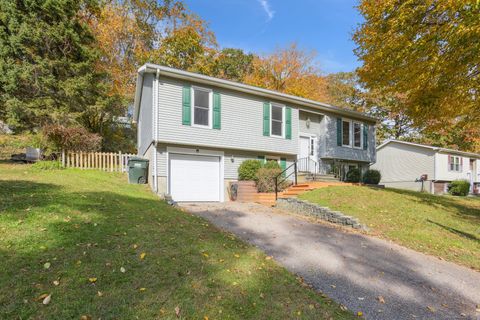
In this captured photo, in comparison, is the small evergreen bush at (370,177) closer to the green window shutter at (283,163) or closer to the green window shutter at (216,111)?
the green window shutter at (283,163)

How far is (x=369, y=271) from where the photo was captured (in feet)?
15.1

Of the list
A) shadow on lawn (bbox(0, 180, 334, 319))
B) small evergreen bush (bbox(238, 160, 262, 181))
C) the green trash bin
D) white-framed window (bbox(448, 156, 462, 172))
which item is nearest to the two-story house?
small evergreen bush (bbox(238, 160, 262, 181))

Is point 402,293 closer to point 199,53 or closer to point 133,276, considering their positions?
point 133,276

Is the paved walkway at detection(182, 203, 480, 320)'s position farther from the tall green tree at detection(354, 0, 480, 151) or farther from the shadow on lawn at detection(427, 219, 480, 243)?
the tall green tree at detection(354, 0, 480, 151)

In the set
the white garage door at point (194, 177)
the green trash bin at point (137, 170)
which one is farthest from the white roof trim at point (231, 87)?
the green trash bin at point (137, 170)

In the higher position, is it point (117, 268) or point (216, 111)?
point (216, 111)

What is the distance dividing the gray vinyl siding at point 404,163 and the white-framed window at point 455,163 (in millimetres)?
2183

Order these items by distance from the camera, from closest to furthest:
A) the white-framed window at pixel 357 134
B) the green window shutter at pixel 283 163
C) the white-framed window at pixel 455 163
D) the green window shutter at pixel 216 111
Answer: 1. the green window shutter at pixel 216 111
2. the green window shutter at pixel 283 163
3. the white-framed window at pixel 357 134
4. the white-framed window at pixel 455 163

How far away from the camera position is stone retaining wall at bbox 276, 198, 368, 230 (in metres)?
7.57

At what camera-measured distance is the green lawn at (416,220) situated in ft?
20.4

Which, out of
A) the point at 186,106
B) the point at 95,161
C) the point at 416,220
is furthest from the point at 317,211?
the point at 95,161

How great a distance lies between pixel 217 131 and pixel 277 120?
136 inches

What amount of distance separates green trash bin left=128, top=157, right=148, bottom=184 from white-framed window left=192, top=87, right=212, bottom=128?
2.68 metres

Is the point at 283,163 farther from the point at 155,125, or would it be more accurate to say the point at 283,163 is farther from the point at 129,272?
the point at 129,272
